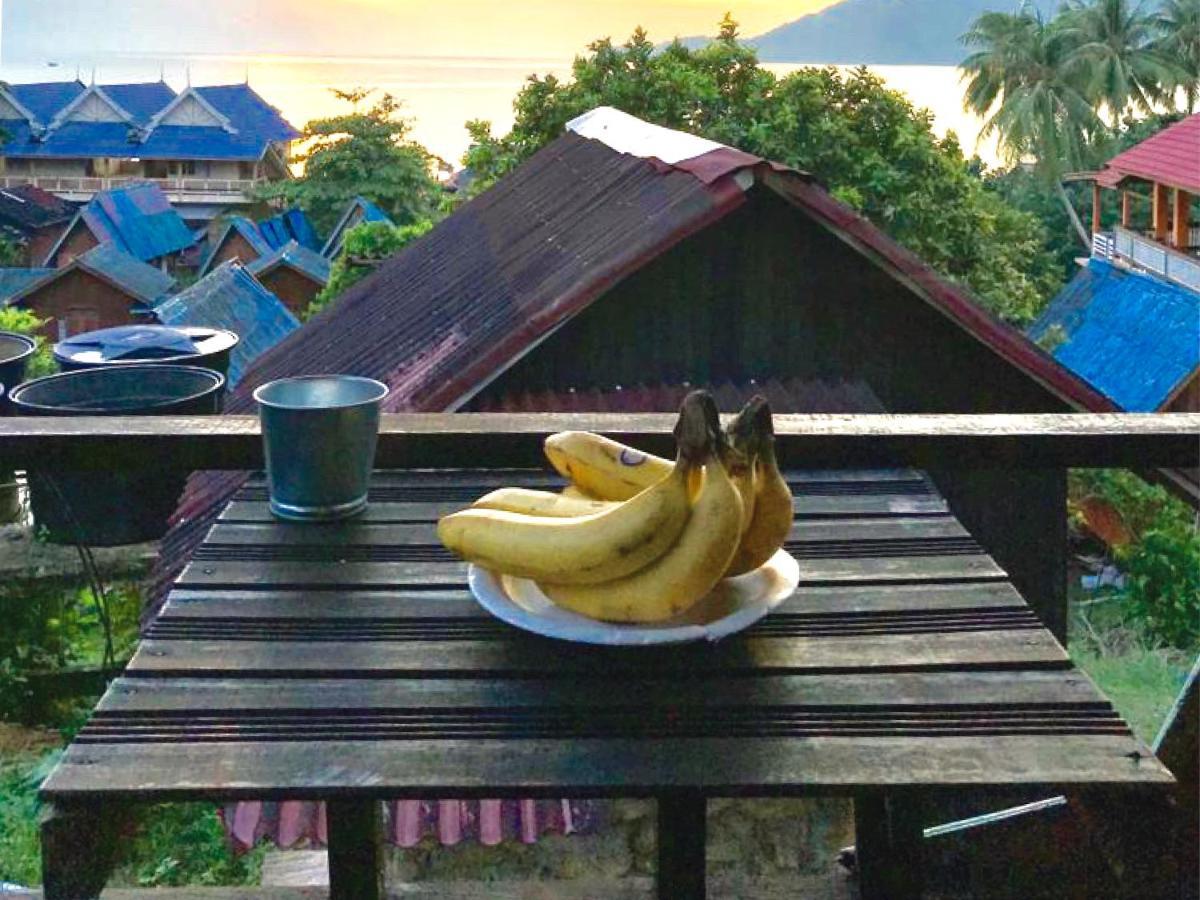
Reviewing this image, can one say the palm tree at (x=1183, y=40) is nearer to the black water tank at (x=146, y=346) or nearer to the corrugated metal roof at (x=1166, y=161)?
the corrugated metal roof at (x=1166, y=161)

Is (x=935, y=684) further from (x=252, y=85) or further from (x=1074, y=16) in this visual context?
(x=252, y=85)

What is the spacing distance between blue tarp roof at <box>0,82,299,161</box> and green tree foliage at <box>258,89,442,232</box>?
286 centimetres

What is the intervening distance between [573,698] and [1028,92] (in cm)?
2389

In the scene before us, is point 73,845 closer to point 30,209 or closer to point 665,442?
point 665,442

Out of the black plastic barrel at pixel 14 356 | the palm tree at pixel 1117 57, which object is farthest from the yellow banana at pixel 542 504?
the palm tree at pixel 1117 57

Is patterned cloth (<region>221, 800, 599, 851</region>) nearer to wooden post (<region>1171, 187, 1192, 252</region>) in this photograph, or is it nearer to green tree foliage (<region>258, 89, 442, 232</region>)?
wooden post (<region>1171, 187, 1192, 252</region>)

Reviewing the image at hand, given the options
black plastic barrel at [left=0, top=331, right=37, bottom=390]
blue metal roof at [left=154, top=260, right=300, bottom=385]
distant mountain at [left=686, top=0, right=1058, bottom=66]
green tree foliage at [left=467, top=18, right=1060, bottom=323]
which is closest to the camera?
black plastic barrel at [left=0, top=331, right=37, bottom=390]

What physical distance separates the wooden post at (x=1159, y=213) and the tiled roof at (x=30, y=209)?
58.6 feet

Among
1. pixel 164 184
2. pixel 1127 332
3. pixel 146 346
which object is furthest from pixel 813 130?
pixel 164 184

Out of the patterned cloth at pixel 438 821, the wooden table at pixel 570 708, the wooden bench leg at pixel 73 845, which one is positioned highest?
the wooden table at pixel 570 708

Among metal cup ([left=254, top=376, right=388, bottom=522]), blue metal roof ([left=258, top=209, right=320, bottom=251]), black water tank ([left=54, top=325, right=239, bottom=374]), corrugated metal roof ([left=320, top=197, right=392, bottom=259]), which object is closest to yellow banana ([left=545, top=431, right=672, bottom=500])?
metal cup ([left=254, top=376, right=388, bottom=522])

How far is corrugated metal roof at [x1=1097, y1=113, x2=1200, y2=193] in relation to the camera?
14.7 meters

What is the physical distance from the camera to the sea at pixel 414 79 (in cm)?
1259

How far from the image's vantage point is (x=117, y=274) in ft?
67.5
